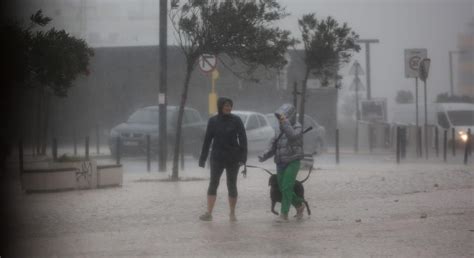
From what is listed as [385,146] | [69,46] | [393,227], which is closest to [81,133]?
[385,146]

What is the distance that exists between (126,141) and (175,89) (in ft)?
75.5

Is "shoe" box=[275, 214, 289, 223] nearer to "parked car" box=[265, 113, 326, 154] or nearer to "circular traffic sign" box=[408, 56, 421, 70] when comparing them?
"circular traffic sign" box=[408, 56, 421, 70]

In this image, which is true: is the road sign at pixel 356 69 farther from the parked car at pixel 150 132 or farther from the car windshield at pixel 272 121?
the parked car at pixel 150 132

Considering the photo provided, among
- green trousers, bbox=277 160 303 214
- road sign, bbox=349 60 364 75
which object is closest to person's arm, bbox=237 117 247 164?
green trousers, bbox=277 160 303 214

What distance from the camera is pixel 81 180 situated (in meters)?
16.9

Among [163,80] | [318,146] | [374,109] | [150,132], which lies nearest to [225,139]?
[163,80]

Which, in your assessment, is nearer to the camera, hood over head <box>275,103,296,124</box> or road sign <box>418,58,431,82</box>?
hood over head <box>275,103,296,124</box>

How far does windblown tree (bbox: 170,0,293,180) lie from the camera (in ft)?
62.2

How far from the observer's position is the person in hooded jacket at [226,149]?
12406mm

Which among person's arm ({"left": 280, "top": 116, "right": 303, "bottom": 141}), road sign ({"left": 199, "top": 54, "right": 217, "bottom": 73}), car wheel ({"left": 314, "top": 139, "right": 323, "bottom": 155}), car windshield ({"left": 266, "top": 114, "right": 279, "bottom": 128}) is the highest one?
road sign ({"left": 199, "top": 54, "right": 217, "bottom": 73})

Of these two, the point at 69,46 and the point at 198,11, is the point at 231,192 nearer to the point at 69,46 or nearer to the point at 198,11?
the point at 69,46

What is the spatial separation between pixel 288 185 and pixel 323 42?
435 inches

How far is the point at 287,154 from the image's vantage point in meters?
12.5

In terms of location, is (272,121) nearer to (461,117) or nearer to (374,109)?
(374,109)
